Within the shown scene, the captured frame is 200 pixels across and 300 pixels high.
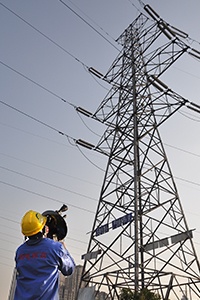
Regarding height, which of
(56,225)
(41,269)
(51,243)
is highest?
(56,225)

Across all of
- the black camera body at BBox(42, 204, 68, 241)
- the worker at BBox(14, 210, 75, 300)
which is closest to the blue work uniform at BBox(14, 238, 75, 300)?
the worker at BBox(14, 210, 75, 300)

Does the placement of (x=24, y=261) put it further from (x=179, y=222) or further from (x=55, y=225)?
(x=179, y=222)

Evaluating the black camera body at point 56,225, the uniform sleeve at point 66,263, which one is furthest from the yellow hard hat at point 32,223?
the uniform sleeve at point 66,263

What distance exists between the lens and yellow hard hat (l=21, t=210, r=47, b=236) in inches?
78.2

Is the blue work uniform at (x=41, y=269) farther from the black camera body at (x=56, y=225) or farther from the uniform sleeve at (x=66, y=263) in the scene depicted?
the black camera body at (x=56, y=225)

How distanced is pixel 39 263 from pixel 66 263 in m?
0.18

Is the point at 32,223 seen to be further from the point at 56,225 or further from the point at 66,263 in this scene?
the point at 66,263

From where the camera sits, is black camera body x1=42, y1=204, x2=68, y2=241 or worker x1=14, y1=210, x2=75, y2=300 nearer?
worker x1=14, y1=210, x2=75, y2=300

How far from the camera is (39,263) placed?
1977mm

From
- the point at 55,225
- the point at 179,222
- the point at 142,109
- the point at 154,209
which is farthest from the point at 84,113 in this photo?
the point at 55,225

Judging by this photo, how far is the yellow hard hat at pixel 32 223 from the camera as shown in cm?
199

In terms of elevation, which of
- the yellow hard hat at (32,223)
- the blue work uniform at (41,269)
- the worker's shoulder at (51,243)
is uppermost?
the yellow hard hat at (32,223)

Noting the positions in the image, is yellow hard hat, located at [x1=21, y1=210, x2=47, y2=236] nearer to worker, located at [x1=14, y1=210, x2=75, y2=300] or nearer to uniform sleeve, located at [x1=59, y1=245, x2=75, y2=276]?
worker, located at [x1=14, y1=210, x2=75, y2=300]

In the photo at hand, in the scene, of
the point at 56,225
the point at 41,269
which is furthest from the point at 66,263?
the point at 56,225
